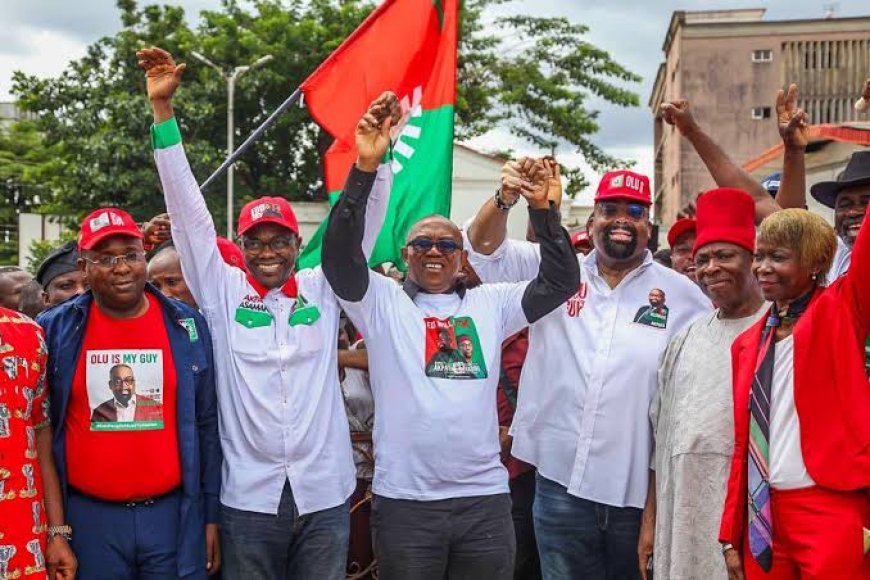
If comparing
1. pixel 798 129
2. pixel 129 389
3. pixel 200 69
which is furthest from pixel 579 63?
Result: pixel 129 389

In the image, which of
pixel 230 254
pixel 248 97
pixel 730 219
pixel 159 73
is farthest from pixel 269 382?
pixel 248 97

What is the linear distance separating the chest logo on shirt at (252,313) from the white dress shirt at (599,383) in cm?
133

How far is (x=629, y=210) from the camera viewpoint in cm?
484

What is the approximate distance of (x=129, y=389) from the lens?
4164 millimetres

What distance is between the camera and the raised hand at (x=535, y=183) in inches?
180

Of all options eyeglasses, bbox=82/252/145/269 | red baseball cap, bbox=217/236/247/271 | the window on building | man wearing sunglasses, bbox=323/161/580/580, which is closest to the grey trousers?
man wearing sunglasses, bbox=323/161/580/580

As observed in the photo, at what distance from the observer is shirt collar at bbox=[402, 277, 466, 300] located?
4711 mm

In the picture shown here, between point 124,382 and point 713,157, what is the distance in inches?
126

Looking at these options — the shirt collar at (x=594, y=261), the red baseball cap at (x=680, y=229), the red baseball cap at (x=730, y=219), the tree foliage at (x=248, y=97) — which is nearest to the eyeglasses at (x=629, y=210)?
the shirt collar at (x=594, y=261)

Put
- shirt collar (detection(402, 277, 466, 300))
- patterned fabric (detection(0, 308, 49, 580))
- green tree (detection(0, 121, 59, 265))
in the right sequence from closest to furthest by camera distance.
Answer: patterned fabric (detection(0, 308, 49, 580)), shirt collar (detection(402, 277, 466, 300)), green tree (detection(0, 121, 59, 265))

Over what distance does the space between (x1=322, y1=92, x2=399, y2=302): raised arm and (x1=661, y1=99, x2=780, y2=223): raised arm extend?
169cm

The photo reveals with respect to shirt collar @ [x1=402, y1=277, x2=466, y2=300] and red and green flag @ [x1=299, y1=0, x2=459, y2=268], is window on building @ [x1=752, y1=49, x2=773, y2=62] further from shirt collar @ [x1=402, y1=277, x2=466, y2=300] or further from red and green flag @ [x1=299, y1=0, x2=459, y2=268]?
shirt collar @ [x1=402, y1=277, x2=466, y2=300]

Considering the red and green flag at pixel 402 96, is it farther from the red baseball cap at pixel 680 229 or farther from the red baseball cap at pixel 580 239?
the red baseball cap at pixel 680 229

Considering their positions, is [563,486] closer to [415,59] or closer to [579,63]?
[415,59]
